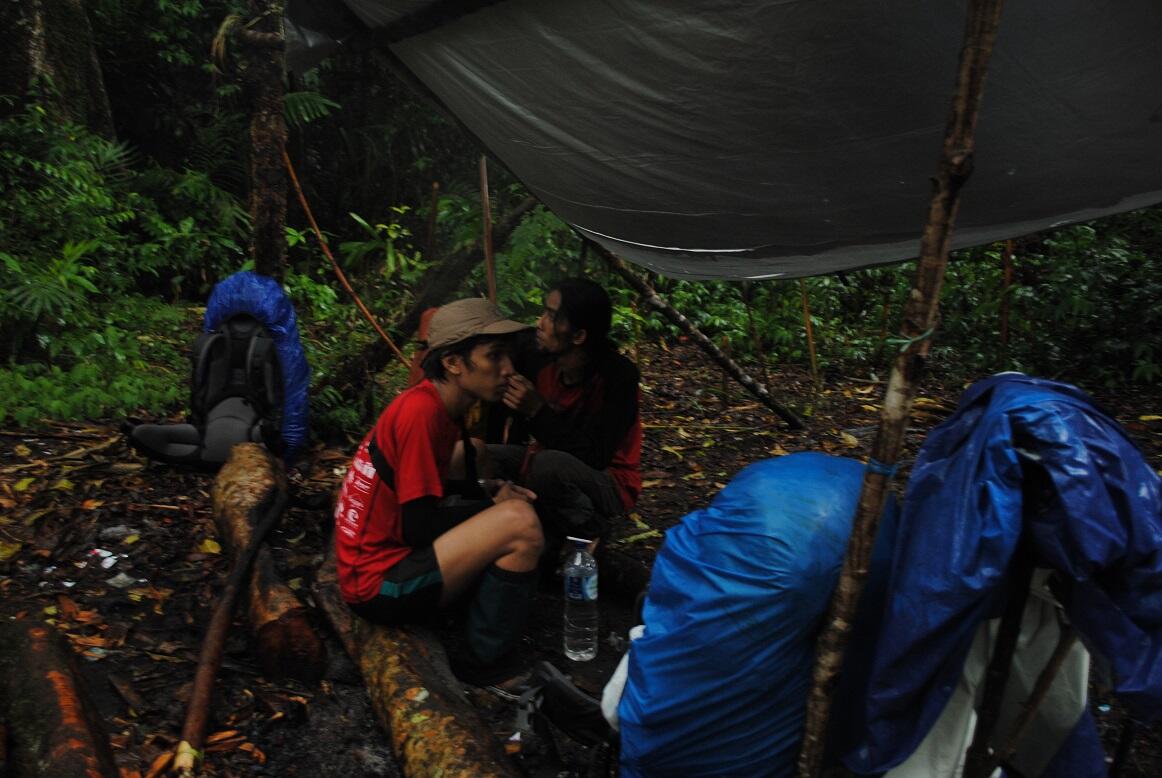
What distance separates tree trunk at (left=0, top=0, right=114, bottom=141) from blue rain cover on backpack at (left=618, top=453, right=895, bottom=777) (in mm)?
9128

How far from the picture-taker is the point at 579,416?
4.23 metres

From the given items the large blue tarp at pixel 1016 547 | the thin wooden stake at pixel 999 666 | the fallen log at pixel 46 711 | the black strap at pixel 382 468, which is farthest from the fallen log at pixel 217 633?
the thin wooden stake at pixel 999 666

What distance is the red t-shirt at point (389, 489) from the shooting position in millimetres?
3154

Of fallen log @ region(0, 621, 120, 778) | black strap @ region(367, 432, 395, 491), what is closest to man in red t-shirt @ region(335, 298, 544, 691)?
black strap @ region(367, 432, 395, 491)

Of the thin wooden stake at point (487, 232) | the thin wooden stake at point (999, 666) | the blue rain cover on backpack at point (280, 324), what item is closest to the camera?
the thin wooden stake at point (999, 666)

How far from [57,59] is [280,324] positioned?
6076 mm

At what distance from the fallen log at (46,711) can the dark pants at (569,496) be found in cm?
190

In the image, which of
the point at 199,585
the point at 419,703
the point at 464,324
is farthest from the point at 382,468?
the point at 199,585

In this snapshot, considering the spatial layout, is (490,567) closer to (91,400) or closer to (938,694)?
(938,694)

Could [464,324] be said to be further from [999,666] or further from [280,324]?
[280,324]

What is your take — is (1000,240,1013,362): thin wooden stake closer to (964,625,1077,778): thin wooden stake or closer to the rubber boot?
the rubber boot

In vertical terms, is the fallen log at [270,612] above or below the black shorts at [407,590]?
below

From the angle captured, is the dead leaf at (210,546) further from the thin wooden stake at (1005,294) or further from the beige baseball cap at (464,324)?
the thin wooden stake at (1005,294)

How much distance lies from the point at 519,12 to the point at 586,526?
2271mm
